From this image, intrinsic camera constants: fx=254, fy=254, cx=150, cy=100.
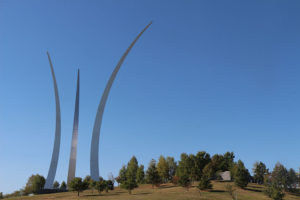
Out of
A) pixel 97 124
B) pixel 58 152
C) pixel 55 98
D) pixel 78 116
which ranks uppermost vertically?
pixel 55 98

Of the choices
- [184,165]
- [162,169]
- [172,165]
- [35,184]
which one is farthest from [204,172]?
[35,184]

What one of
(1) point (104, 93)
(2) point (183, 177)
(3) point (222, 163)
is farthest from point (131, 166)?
(1) point (104, 93)

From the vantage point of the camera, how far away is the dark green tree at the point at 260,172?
97938mm

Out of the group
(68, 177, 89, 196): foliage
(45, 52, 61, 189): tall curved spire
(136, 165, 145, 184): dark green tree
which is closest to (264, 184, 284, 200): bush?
(68, 177, 89, 196): foliage

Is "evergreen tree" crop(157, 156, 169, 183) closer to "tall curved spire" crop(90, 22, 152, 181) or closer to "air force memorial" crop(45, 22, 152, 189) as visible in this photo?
"air force memorial" crop(45, 22, 152, 189)

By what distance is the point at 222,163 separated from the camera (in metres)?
98.2

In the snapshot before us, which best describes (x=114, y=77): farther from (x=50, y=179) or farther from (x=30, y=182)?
(x=30, y=182)

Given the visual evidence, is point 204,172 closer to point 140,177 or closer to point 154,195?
point 140,177

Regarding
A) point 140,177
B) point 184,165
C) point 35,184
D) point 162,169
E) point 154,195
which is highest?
point 184,165

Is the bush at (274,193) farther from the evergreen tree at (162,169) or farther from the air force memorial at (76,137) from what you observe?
the evergreen tree at (162,169)

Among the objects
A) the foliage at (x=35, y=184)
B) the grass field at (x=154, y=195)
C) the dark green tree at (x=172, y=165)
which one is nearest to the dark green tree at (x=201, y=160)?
the dark green tree at (x=172, y=165)

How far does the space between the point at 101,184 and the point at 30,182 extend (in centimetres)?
4102

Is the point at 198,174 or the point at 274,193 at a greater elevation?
the point at 198,174

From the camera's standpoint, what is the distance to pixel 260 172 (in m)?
101
